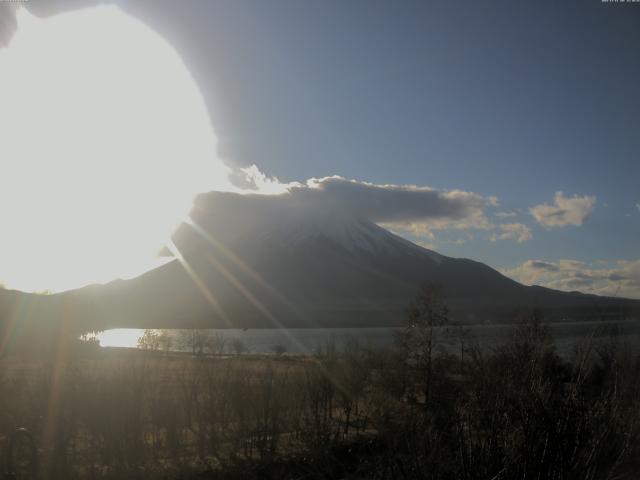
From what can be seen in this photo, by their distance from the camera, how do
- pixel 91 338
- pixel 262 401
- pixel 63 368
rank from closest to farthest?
1. pixel 63 368
2. pixel 262 401
3. pixel 91 338

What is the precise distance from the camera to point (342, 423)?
835 inches

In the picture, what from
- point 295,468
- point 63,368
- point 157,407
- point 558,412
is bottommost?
point 295,468

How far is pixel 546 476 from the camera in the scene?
4027 millimetres

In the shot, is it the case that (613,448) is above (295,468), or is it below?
above

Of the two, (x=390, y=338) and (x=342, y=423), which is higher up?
(x=342, y=423)

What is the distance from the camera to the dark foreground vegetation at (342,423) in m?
4.14

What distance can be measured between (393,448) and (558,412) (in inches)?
51.3

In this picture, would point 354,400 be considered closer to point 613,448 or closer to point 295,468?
point 295,468

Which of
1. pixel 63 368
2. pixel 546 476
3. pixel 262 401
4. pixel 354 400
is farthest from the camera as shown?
pixel 354 400

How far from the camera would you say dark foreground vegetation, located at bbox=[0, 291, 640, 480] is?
4145mm

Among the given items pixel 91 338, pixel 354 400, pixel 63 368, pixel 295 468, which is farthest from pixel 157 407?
pixel 91 338

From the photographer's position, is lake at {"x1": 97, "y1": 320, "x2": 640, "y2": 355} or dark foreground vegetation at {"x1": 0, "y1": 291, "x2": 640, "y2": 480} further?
lake at {"x1": 97, "y1": 320, "x2": 640, "y2": 355}

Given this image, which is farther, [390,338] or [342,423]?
[390,338]

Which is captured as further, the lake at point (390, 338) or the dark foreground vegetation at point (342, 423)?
the lake at point (390, 338)
